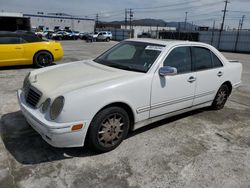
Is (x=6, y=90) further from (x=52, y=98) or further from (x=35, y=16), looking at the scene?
(x=35, y=16)

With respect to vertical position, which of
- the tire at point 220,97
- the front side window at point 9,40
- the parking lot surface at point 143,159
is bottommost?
the parking lot surface at point 143,159

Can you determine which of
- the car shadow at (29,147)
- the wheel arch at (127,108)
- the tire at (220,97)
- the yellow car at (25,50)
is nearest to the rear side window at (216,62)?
the tire at (220,97)

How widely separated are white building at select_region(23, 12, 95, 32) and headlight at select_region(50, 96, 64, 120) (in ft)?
201

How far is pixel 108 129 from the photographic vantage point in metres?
3.26

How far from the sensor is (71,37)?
138 ft

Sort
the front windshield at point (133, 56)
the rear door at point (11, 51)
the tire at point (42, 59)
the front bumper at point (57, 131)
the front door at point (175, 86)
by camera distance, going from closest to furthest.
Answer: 1. the front bumper at point (57, 131)
2. the front door at point (175, 86)
3. the front windshield at point (133, 56)
4. the rear door at point (11, 51)
5. the tire at point (42, 59)

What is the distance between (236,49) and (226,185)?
28.1m

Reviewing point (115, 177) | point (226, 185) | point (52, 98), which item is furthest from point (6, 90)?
point (226, 185)

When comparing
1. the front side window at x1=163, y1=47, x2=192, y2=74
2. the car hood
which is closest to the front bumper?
the car hood

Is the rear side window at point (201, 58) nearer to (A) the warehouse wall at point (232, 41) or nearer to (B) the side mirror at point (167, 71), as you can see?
(B) the side mirror at point (167, 71)

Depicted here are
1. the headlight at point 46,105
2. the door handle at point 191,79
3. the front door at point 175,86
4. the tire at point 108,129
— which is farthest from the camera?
the door handle at point 191,79

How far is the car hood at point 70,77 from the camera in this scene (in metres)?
3.10

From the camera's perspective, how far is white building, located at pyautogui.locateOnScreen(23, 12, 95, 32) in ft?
197

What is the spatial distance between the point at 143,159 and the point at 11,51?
709cm
